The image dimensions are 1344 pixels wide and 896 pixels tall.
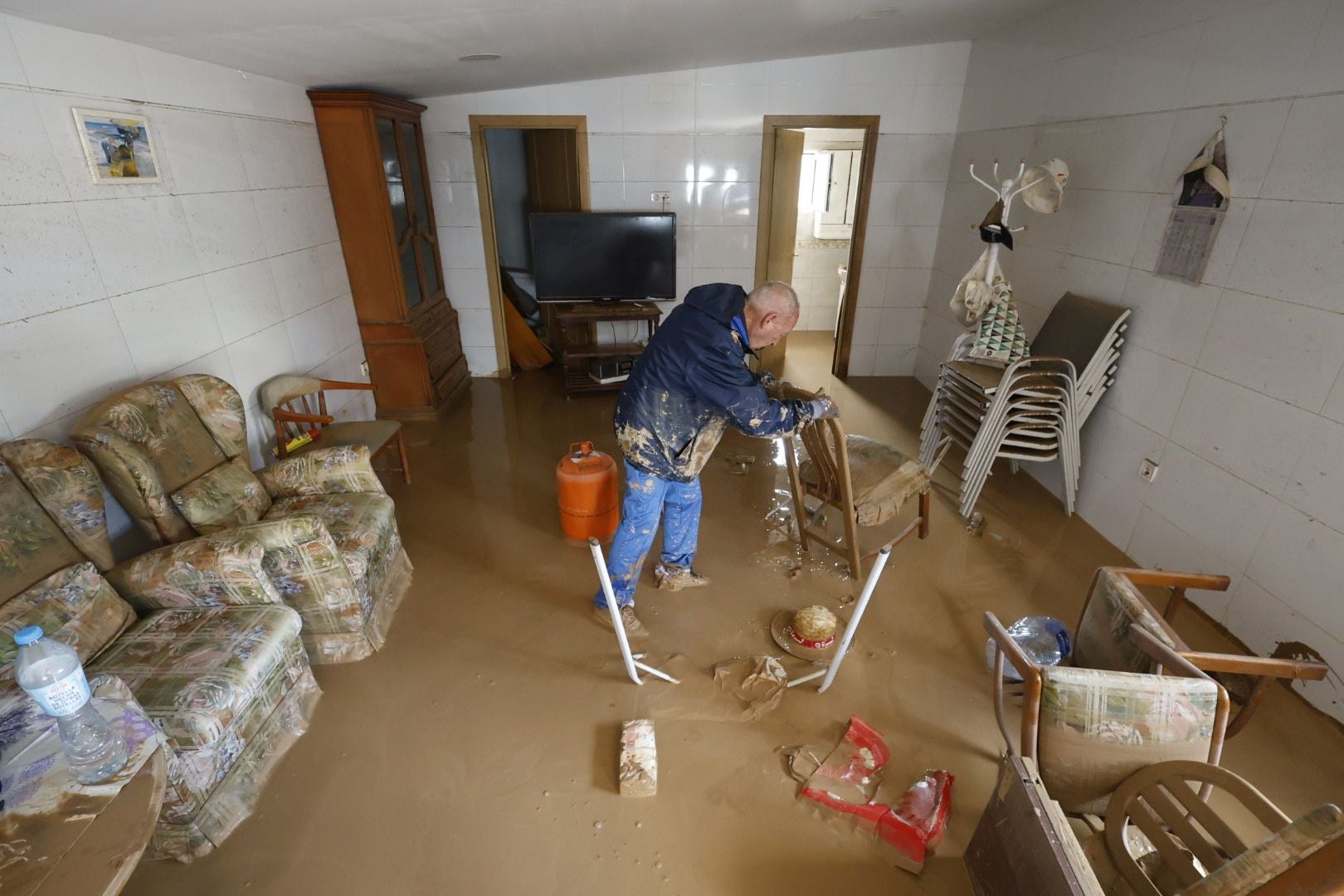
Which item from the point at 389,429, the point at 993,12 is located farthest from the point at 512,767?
the point at 993,12

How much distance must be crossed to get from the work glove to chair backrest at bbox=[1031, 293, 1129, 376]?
146 centimetres

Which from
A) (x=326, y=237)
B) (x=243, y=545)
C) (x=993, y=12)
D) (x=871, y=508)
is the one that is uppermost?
(x=993, y=12)

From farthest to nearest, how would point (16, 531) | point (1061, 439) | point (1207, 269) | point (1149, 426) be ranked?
1. point (1061, 439)
2. point (1149, 426)
3. point (1207, 269)
4. point (16, 531)

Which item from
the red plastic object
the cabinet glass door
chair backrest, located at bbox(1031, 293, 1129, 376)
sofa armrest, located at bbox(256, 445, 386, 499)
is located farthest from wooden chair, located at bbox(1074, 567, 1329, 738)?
the cabinet glass door

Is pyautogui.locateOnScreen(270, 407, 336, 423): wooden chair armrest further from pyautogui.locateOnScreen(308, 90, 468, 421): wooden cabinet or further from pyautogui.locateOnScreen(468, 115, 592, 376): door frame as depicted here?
pyautogui.locateOnScreen(468, 115, 592, 376): door frame

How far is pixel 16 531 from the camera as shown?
161 centimetres

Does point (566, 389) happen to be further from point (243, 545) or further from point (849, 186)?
point (849, 186)

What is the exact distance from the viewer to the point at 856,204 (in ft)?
14.8

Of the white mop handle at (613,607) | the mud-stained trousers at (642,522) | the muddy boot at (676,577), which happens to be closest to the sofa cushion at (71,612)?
the white mop handle at (613,607)

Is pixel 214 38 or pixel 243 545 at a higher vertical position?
pixel 214 38

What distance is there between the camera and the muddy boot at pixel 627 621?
2348 millimetres

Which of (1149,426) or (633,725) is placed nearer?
(633,725)

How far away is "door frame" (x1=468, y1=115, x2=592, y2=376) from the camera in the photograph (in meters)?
4.30

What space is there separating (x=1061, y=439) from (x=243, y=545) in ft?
10.8
